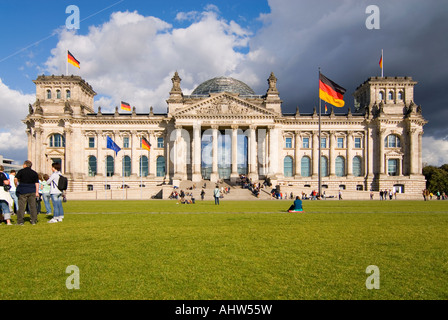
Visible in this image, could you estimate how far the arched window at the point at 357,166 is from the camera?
7456cm

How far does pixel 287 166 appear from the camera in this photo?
75250mm

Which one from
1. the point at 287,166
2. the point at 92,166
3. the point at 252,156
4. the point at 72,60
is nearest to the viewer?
the point at 72,60

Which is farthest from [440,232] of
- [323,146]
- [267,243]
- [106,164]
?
[106,164]

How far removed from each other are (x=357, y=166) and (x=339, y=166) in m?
4.01

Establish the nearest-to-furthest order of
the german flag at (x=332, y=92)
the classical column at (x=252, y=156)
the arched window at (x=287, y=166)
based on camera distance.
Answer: the german flag at (x=332, y=92)
the classical column at (x=252, y=156)
the arched window at (x=287, y=166)

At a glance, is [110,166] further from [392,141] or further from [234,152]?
[392,141]

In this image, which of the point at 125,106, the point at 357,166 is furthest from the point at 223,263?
the point at 357,166

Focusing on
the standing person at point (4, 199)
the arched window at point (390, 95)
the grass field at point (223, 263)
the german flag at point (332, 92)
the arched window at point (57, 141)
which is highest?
the arched window at point (390, 95)

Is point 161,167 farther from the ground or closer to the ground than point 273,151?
closer to the ground

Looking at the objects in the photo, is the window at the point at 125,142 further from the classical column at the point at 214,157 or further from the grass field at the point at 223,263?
the grass field at the point at 223,263

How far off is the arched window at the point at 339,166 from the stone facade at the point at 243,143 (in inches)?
9.0

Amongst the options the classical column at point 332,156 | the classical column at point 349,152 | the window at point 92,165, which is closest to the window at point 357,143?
the classical column at point 349,152
